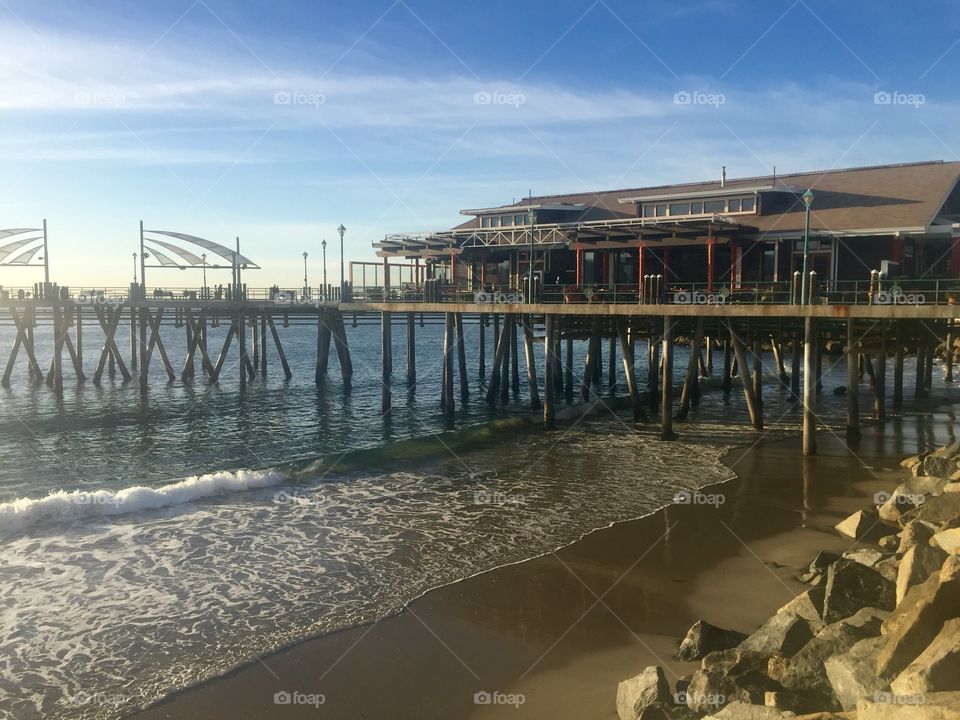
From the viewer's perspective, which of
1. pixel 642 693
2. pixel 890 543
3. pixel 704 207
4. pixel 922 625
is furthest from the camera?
pixel 704 207

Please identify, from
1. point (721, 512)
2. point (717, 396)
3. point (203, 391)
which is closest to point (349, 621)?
point (721, 512)

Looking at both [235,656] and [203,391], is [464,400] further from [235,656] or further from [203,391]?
[235,656]

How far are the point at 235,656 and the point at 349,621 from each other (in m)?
1.63

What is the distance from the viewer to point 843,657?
6.77 m

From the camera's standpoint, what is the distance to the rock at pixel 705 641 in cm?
891

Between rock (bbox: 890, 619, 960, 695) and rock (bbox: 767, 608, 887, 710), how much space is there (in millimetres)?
1063

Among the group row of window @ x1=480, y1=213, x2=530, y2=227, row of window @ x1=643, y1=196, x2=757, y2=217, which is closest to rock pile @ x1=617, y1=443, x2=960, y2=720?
row of window @ x1=643, y1=196, x2=757, y2=217

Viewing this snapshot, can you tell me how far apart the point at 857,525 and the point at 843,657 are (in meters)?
7.24

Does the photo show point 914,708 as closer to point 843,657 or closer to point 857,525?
point 843,657

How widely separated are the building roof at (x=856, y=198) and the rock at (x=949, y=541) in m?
18.3

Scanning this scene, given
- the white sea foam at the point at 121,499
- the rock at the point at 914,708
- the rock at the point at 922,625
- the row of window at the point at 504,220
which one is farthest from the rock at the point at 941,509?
the row of window at the point at 504,220

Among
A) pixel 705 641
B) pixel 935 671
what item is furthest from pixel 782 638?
pixel 935 671

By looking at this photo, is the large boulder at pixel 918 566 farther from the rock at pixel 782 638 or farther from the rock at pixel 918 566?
the rock at pixel 782 638

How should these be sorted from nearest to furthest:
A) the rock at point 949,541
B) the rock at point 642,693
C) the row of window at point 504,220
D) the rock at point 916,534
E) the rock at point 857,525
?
the rock at point 642,693 < the rock at point 949,541 < the rock at point 916,534 < the rock at point 857,525 < the row of window at point 504,220
